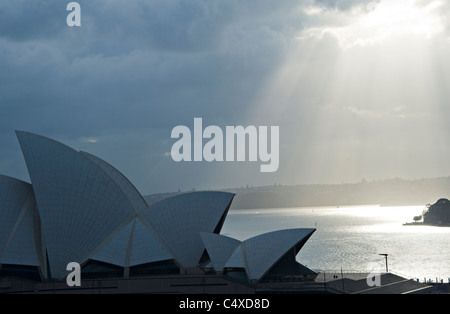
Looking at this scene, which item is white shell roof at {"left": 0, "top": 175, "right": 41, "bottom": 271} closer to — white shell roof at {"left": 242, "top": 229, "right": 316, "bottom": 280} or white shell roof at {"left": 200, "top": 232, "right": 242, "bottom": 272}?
white shell roof at {"left": 200, "top": 232, "right": 242, "bottom": 272}

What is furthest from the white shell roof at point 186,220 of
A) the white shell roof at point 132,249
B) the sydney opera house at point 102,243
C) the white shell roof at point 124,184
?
the white shell roof at point 124,184

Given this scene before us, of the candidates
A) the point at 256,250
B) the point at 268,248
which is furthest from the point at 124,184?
the point at 268,248

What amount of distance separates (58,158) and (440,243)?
5193 inches

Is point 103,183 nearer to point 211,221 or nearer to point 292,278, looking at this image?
point 211,221

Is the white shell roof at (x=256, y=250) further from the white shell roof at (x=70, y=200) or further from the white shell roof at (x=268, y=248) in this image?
the white shell roof at (x=70, y=200)

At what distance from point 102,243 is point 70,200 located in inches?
209

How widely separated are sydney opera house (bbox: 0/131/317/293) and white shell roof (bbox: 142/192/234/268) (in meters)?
0.10

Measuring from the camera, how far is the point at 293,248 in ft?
172

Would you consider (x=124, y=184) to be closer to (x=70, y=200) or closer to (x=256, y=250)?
(x=70, y=200)

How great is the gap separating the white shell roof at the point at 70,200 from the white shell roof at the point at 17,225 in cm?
187

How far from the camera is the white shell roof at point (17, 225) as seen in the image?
5241cm
